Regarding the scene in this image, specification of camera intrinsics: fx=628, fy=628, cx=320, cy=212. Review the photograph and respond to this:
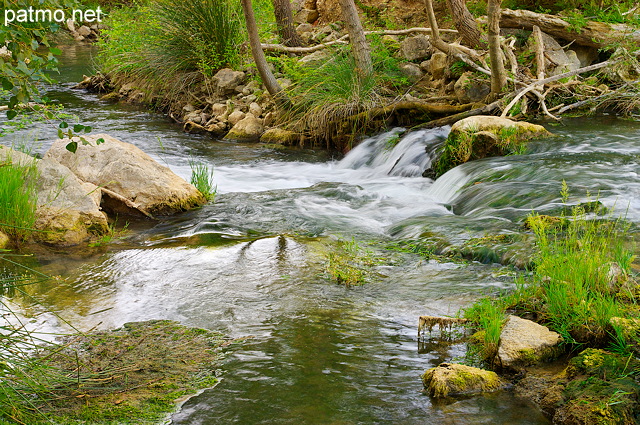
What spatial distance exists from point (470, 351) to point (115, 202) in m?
5.03

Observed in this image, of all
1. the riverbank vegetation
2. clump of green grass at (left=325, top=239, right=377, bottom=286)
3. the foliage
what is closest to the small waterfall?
the riverbank vegetation

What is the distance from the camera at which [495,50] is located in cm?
931

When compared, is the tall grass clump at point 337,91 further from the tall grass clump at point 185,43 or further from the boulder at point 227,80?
the tall grass clump at point 185,43

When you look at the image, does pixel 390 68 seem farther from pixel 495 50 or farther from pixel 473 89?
pixel 495 50

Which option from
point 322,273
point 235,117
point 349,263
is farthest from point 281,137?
point 322,273

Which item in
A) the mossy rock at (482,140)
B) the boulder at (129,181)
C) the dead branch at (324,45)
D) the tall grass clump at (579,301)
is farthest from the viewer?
the dead branch at (324,45)

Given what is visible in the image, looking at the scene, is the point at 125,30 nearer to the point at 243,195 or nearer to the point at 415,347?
the point at 243,195

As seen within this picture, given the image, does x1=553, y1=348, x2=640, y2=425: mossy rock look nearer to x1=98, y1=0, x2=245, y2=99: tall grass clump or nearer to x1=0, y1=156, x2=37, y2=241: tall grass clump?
x1=0, y1=156, x2=37, y2=241: tall grass clump

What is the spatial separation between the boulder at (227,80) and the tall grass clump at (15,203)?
7.79 metres

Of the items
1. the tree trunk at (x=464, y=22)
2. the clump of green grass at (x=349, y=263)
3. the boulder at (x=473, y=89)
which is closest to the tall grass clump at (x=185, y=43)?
the tree trunk at (x=464, y=22)

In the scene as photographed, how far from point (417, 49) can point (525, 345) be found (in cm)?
983

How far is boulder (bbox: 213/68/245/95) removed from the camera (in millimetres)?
13600

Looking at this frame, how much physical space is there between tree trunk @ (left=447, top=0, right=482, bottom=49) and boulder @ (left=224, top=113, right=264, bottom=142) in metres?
4.18

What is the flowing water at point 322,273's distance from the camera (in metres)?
3.31
